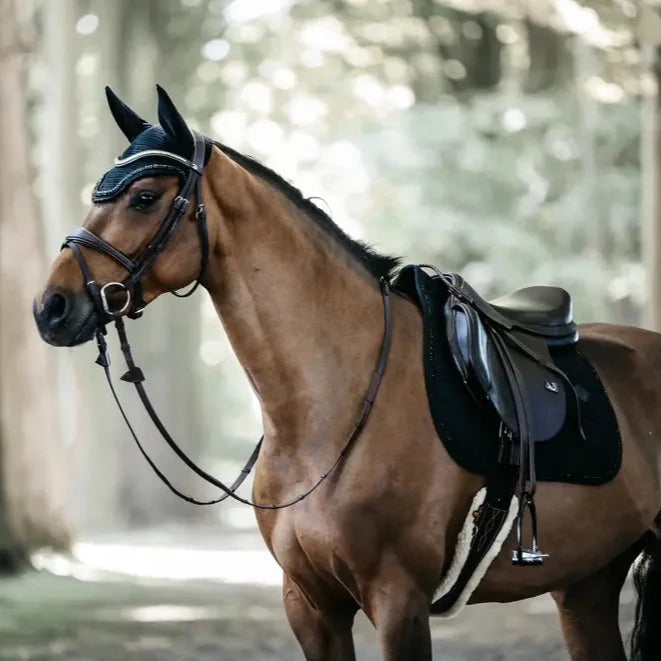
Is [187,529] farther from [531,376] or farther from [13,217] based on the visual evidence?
[531,376]

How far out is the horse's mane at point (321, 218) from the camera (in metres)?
4.20

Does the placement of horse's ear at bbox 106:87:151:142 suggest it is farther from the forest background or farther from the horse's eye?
the forest background

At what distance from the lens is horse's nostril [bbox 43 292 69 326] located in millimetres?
3812

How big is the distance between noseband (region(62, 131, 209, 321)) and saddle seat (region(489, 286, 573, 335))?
1.34 m

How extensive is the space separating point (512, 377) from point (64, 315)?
60.2 inches

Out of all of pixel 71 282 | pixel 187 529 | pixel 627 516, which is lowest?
pixel 187 529

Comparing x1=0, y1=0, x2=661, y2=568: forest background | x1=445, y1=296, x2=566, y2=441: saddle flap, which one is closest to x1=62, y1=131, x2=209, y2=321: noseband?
x1=445, y1=296, x2=566, y2=441: saddle flap

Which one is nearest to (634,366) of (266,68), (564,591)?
(564,591)

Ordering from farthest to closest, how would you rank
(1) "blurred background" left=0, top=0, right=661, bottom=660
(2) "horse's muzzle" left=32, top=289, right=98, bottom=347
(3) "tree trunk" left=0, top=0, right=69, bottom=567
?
(1) "blurred background" left=0, top=0, right=661, bottom=660
(3) "tree trunk" left=0, top=0, right=69, bottom=567
(2) "horse's muzzle" left=32, top=289, right=98, bottom=347

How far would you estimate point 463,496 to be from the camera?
4.19 metres

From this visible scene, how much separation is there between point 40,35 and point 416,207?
5961 mm

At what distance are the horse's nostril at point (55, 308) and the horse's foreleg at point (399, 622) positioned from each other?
1.28 metres

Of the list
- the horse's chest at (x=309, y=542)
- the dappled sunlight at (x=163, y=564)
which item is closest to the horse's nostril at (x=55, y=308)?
the horse's chest at (x=309, y=542)

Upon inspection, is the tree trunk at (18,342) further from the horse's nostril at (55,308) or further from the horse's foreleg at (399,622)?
the horse's foreleg at (399,622)
